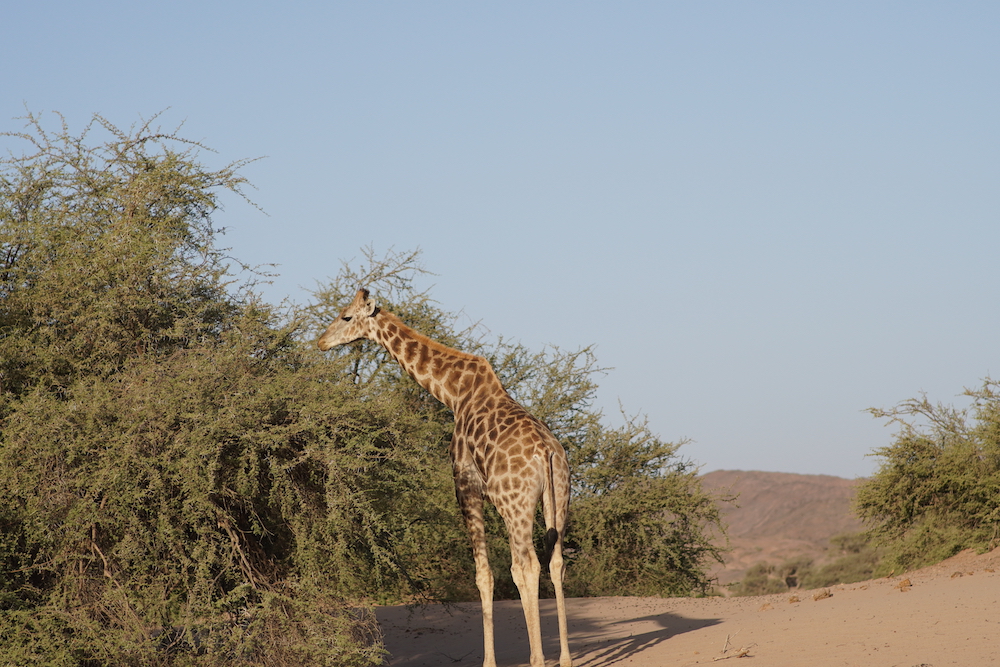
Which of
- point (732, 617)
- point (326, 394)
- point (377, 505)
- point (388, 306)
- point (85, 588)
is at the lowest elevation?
point (732, 617)

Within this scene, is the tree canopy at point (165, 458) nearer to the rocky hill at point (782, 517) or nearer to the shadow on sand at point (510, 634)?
the shadow on sand at point (510, 634)

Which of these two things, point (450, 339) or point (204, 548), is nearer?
point (204, 548)

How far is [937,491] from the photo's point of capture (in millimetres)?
19234

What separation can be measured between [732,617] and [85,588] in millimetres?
→ 8364

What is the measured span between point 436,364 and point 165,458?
134 inches

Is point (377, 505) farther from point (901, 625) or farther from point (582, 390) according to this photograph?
point (582, 390)

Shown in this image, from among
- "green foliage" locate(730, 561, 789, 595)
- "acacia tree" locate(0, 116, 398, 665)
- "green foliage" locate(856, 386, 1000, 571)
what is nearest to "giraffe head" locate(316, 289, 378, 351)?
"acacia tree" locate(0, 116, 398, 665)

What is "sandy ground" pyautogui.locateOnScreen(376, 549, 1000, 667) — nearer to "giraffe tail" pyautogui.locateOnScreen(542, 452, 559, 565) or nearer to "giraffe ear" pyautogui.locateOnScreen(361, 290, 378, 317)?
"giraffe tail" pyautogui.locateOnScreen(542, 452, 559, 565)

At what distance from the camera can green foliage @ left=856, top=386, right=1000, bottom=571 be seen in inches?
727

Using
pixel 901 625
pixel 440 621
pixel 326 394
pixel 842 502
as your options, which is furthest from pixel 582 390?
pixel 842 502

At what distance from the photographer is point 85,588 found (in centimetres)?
788

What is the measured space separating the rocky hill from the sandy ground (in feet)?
120

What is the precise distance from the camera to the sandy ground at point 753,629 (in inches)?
357

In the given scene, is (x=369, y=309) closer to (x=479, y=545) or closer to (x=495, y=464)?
(x=495, y=464)
